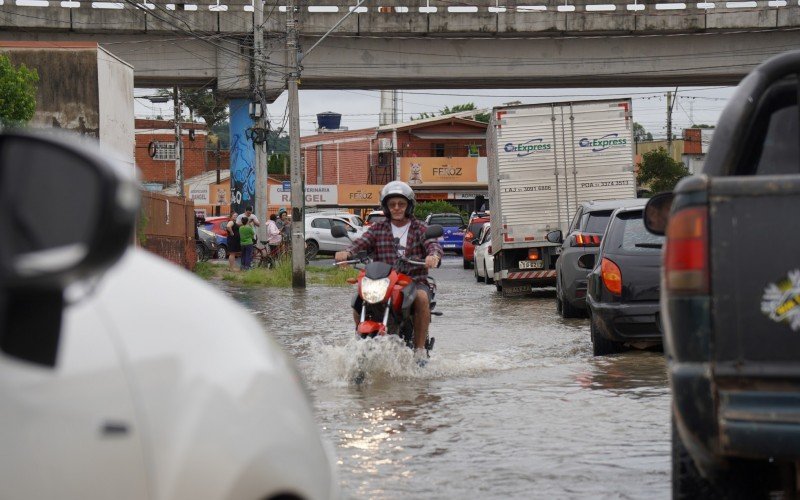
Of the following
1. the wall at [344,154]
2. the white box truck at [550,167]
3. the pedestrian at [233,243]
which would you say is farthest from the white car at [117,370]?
the wall at [344,154]

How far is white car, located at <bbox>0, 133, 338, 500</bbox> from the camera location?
207 centimetres

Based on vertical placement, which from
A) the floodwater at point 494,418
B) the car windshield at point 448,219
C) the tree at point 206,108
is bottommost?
the floodwater at point 494,418

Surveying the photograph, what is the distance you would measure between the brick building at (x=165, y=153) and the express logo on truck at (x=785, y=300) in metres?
86.0

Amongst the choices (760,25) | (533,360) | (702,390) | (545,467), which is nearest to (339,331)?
(533,360)

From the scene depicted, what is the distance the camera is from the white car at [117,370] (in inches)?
81.4

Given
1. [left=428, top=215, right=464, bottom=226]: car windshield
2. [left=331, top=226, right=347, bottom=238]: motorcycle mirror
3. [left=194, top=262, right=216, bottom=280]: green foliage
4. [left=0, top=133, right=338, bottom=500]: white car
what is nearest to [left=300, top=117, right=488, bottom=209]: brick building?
[left=428, top=215, right=464, bottom=226]: car windshield

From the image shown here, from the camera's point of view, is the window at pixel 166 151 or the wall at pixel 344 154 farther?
the window at pixel 166 151

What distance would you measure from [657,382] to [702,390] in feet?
Result: 19.7

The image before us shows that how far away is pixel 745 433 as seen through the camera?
4.13 meters

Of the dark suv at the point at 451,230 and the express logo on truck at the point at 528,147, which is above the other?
the express logo on truck at the point at 528,147

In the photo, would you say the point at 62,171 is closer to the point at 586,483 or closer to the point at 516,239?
the point at 586,483

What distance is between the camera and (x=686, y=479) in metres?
4.91

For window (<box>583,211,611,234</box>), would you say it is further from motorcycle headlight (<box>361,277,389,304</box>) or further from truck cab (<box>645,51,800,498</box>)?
truck cab (<box>645,51,800,498</box>)

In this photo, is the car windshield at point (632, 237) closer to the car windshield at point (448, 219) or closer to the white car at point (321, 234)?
the white car at point (321, 234)
